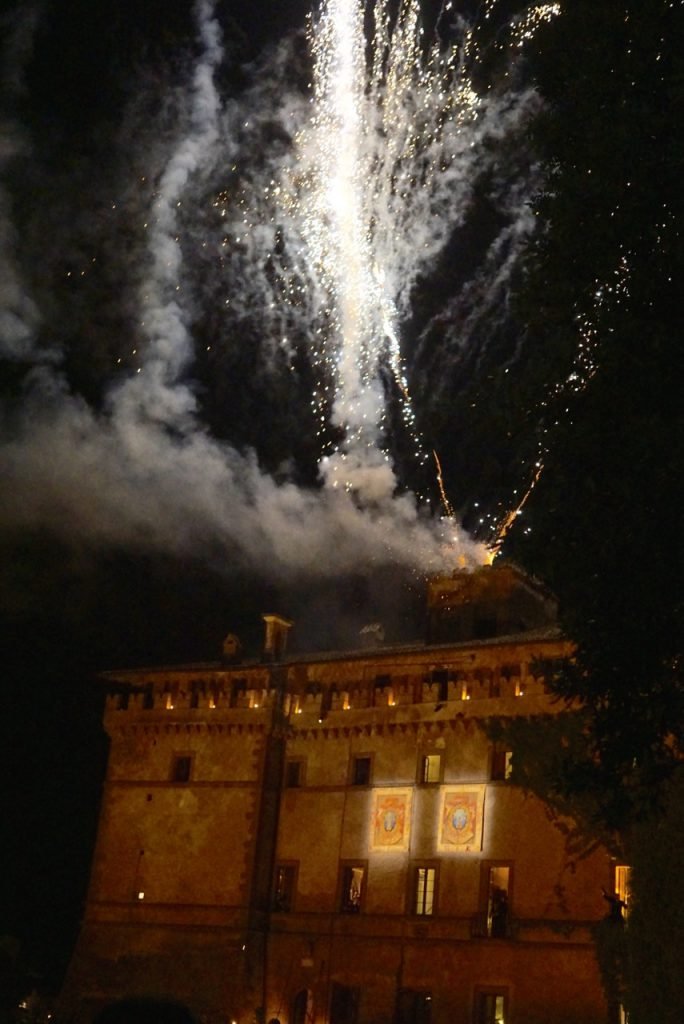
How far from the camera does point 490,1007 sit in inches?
1591

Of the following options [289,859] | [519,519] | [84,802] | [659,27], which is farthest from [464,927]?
[659,27]

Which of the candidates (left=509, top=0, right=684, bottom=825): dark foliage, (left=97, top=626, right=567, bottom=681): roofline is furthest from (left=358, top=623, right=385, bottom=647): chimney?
(left=509, top=0, right=684, bottom=825): dark foliage

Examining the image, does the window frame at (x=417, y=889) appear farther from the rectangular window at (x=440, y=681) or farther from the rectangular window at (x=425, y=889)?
the rectangular window at (x=440, y=681)

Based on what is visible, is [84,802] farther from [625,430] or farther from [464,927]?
[625,430]

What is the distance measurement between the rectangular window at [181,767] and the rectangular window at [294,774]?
4.41m

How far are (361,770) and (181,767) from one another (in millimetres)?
8295

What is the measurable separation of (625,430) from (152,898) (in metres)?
37.6

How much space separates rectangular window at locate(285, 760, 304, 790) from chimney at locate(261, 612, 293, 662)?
19.1 feet

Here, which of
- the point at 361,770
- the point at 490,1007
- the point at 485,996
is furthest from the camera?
the point at 361,770

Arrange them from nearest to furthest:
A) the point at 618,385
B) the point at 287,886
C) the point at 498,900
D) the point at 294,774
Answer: the point at 618,385
the point at 498,900
the point at 287,886
the point at 294,774

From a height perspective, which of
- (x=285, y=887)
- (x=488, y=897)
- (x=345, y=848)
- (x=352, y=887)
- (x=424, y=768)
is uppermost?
(x=424, y=768)

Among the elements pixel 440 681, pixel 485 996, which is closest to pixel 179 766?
pixel 440 681

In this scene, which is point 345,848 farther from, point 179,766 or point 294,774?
point 179,766

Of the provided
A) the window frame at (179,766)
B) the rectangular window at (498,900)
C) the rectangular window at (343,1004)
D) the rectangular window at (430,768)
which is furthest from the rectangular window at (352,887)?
the window frame at (179,766)
